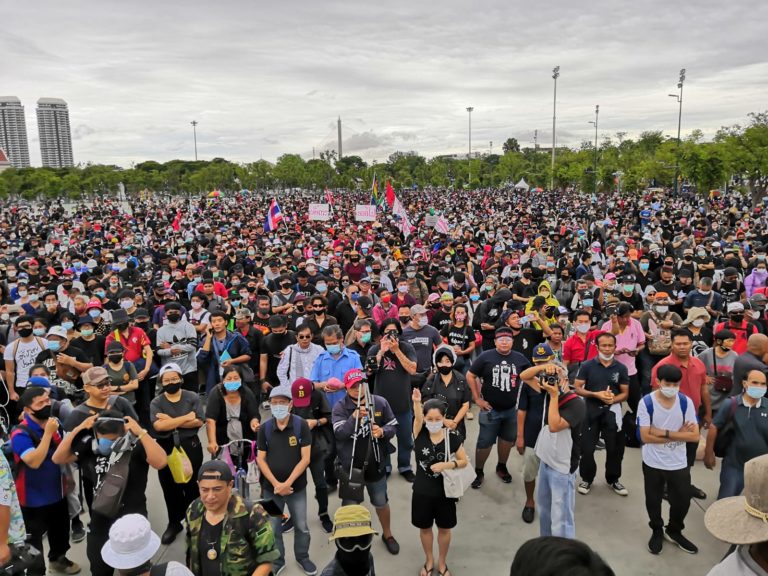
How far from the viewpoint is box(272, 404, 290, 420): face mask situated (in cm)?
457

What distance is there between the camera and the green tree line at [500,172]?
30.3 metres

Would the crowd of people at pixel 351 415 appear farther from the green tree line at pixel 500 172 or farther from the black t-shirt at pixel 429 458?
the green tree line at pixel 500 172

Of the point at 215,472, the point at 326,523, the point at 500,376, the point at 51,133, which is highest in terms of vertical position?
the point at 51,133

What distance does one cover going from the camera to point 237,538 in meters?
3.07

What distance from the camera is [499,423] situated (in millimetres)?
5824

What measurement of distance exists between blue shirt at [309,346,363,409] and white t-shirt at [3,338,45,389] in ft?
12.1

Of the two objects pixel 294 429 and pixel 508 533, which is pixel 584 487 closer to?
pixel 508 533

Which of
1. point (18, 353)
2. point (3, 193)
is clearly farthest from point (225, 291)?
point (3, 193)

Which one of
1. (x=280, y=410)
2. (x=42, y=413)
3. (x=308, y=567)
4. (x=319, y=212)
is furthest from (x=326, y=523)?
(x=319, y=212)

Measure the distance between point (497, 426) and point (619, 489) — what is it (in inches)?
56.3

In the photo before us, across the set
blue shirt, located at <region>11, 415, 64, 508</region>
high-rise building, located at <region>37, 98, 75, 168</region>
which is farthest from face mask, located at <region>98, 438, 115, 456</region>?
high-rise building, located at <region>37, 98, 75, 168</region>

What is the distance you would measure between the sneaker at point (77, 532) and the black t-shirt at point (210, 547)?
9.43 feet

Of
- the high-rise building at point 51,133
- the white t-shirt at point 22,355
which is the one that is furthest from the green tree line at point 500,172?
the high-rise building at point 51,133

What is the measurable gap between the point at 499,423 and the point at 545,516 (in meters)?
1.32
